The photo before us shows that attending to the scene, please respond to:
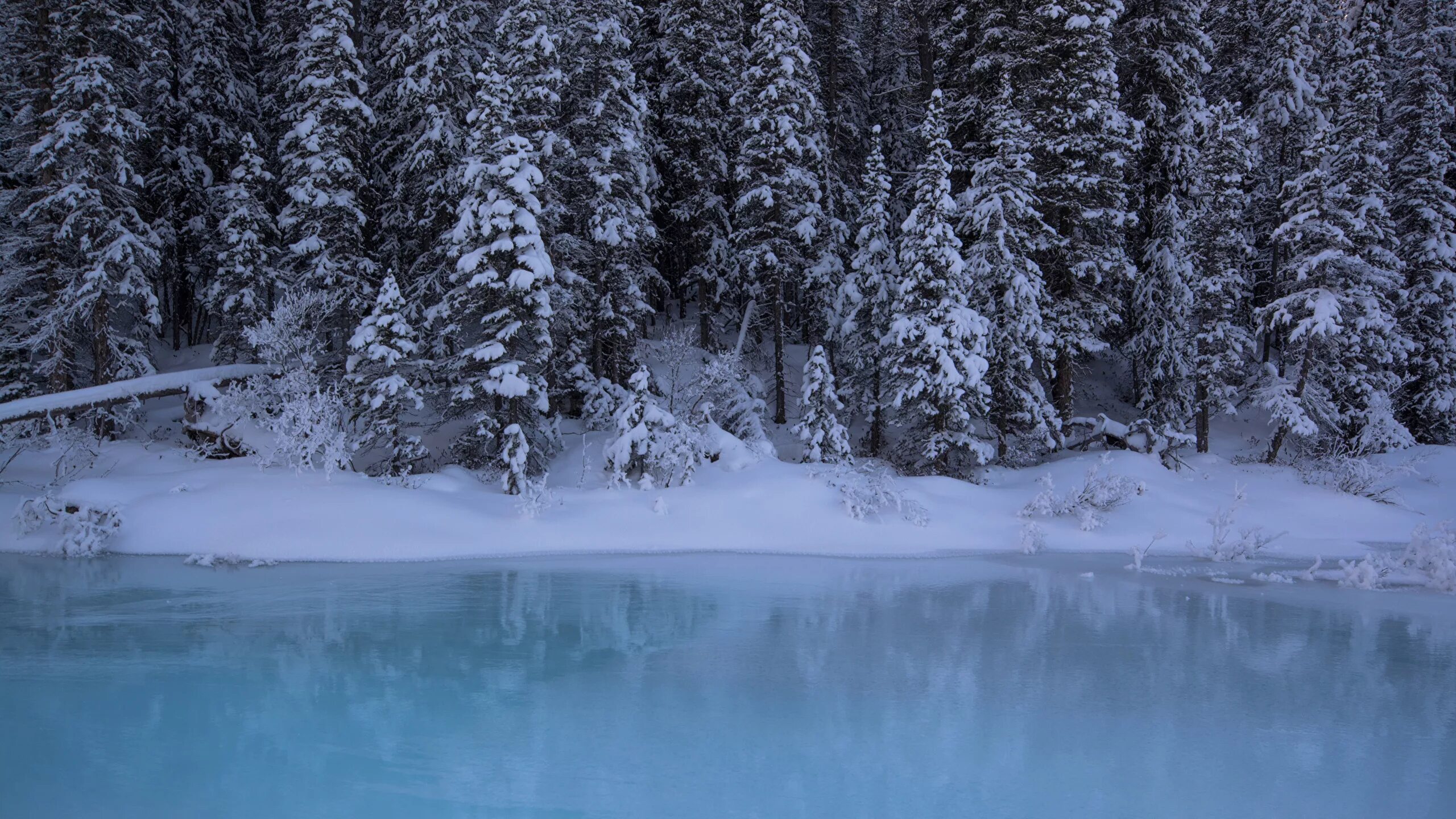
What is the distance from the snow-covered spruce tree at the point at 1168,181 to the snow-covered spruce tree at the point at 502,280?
2007 centimetres

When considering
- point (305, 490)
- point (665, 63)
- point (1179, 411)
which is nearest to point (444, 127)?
point (665, 63)

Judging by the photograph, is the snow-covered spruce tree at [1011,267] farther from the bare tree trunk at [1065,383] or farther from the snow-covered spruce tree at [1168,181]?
the snow-covered spruce tree at [1168,181]

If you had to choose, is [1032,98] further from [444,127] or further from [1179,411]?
[444,127]

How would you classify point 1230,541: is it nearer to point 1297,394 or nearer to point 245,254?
point 1297,394

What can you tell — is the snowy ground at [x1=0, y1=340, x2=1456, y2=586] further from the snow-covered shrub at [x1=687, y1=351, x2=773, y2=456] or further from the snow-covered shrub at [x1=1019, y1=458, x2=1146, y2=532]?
the snow-covered shrub at [x1=687, y1=351, x2=773, y2=456]

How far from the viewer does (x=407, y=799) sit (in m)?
7.41

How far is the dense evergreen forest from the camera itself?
23.4m

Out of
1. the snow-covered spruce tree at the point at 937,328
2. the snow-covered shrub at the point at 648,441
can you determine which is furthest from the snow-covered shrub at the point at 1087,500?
the snow-covered shrub at the point at 648,441

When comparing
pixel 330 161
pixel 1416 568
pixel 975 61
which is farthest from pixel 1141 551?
pixel 330 161

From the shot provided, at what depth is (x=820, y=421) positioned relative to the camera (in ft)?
84.4

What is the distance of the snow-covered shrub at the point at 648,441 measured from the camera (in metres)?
21.1

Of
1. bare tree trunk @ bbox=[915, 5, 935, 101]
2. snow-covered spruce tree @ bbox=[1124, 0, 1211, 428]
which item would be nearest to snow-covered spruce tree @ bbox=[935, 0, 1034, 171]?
bare tree trunk @ bbox=[915, 5, 935, 101]

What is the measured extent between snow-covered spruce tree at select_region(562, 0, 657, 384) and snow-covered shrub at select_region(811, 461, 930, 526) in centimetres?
1052

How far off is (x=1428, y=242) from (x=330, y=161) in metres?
37.3
